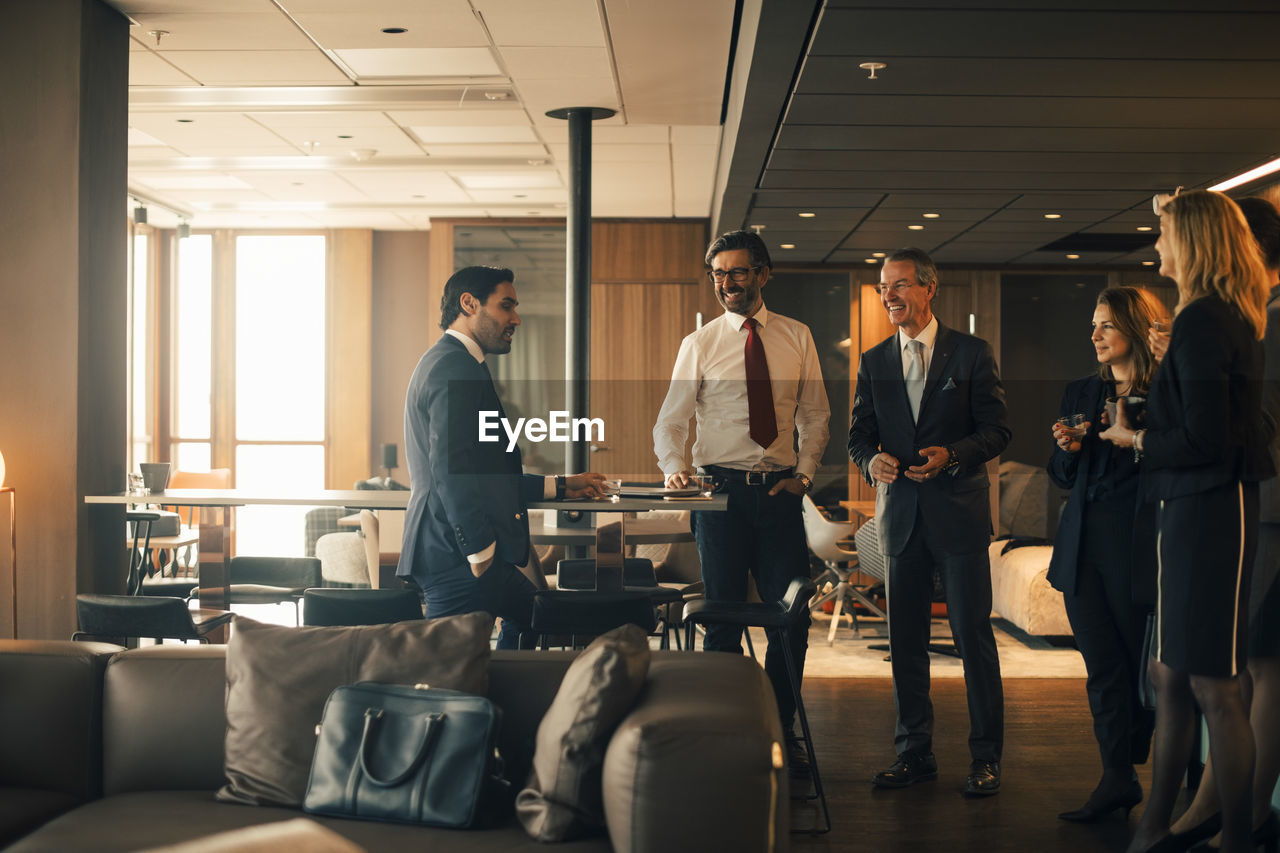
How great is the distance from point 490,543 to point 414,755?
0.96 metres

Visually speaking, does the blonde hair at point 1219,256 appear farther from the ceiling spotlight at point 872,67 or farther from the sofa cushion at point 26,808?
the sofa cushion at point 26,808

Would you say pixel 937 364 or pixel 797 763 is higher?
pixel 937 364

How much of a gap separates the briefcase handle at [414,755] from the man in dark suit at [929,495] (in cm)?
183

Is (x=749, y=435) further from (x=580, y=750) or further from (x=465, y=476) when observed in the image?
(x=580, y=750)

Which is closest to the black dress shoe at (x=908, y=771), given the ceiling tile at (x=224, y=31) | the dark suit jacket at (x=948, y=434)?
the dark suit jacket at (x=948, y=434)

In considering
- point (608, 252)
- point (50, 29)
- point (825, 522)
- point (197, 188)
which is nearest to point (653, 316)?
point (608, 252)

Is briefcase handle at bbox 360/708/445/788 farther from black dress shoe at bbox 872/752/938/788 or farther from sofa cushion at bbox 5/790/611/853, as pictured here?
black dress shoe at bbox 872/752/938/788

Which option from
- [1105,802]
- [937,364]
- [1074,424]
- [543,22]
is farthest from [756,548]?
[543,22]

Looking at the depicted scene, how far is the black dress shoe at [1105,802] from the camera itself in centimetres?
326

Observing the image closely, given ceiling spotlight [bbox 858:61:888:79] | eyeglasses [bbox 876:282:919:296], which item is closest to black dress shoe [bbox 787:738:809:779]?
eyeglasses [bbox 876:282:919:296]

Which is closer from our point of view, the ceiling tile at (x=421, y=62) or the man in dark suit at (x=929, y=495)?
the man in dark suit at (x=929, y=495)

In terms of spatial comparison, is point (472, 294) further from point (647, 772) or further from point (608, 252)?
point (608, 252)

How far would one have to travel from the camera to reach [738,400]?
3764 millimetres

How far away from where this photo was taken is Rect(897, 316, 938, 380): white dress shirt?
11.9 ft
